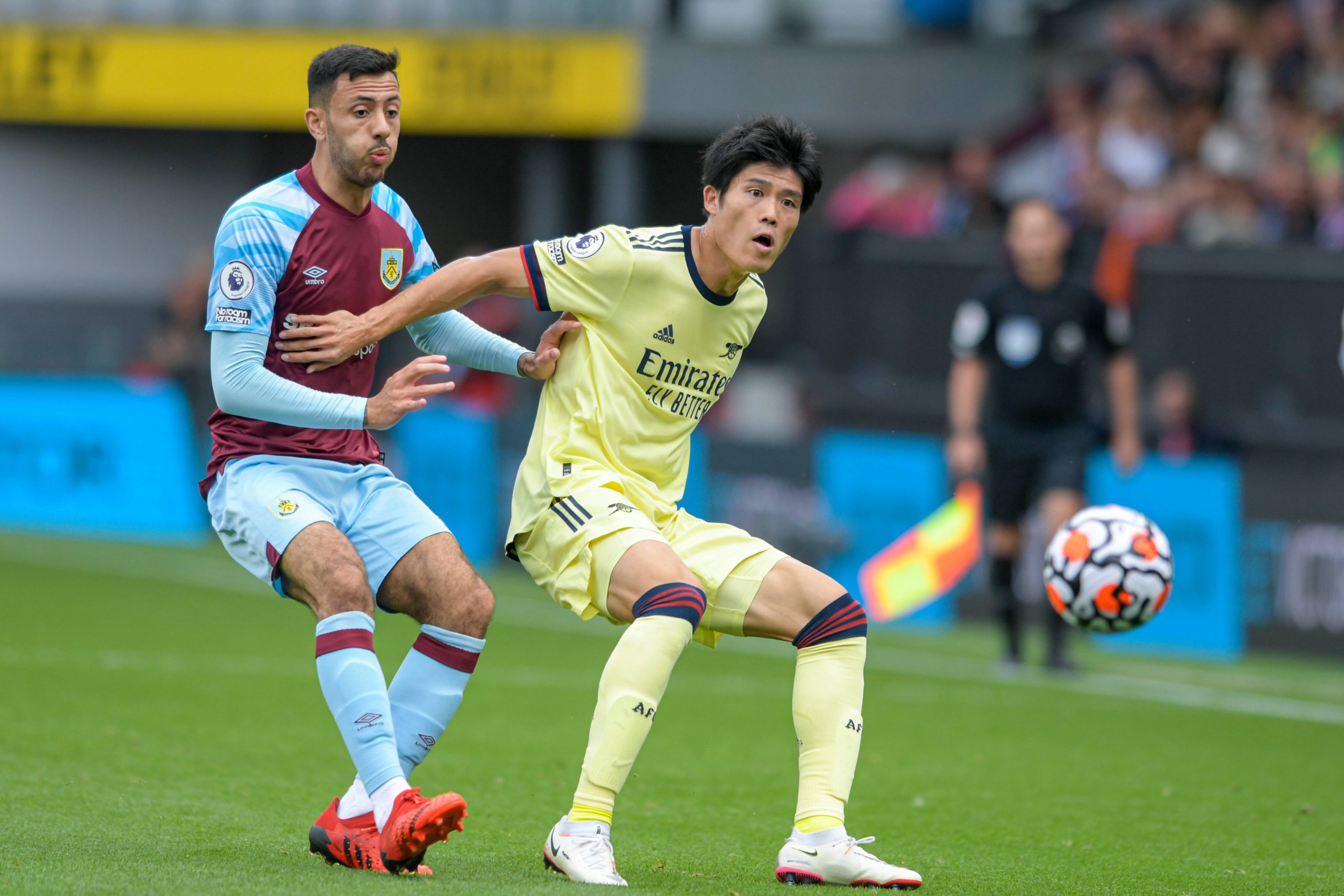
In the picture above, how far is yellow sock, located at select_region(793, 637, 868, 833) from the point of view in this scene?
16.6ft

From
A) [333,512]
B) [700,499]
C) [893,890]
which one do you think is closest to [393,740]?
[333,512]

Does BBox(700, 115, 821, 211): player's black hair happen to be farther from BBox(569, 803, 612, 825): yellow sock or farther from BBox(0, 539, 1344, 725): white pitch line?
BBox(0, 539, 1344, 725): white pitch line

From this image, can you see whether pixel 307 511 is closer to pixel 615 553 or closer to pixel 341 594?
pixel 341 594

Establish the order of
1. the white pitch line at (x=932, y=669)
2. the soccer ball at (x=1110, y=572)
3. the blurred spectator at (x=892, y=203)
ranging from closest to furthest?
the soccer ball at (x=1110, y=572) → the white pitch line at (x=932, y=669) → the blurred spectator at (x=892, y=203)

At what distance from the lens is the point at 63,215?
24.6 metres

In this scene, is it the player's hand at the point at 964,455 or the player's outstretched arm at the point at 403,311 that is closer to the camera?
the player's outstretched arm at the point at 403,311

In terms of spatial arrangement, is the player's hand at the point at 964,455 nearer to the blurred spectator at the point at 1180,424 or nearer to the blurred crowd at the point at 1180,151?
the blurred spectator at the point at 1180,424

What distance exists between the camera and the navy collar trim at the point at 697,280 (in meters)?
5.25

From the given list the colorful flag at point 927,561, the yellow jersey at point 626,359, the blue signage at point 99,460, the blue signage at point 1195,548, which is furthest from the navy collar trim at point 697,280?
the blue signage at point 99,460

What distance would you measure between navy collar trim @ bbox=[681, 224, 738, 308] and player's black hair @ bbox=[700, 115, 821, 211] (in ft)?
0.54

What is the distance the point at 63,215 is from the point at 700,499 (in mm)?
13624

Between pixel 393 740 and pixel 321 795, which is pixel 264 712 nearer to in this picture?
pixel 321 795

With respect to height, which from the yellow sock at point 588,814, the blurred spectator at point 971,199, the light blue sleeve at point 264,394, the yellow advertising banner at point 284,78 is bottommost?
the yellow sock at point 588,814

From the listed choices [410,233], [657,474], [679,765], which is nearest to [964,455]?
[679,765]
